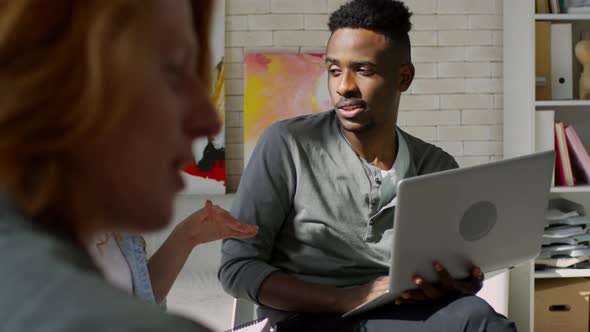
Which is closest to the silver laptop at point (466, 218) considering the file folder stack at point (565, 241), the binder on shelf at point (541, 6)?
the file folder stack at point (565, 241)

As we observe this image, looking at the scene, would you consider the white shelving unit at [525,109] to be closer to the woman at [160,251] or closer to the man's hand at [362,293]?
the man's hand at [362,293]

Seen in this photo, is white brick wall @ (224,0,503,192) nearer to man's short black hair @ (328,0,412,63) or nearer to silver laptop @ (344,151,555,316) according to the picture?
man's short black hair @ (328,0,412,63)

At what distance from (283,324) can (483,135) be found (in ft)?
8.79

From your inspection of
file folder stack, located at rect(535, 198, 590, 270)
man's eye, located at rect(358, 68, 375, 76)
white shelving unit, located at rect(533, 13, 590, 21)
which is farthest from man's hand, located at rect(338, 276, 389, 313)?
white shelving unit, located at rect(533, 13, 590, 21)

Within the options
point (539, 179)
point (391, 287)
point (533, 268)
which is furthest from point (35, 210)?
point (533, 268)

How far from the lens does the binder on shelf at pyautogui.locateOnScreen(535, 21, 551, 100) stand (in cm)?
375

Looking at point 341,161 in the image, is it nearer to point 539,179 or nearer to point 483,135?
point 539,179

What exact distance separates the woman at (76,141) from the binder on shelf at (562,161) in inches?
144

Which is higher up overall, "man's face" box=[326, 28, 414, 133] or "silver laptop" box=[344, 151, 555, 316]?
"man's face" box=[326, 28, 414, 133]

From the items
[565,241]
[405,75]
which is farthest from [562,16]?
[405,75]

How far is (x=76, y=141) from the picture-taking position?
0.31 metres

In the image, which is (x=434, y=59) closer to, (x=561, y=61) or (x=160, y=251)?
(x=561, y=61)

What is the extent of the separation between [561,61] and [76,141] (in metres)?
3.77

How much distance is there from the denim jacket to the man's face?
65 cm
